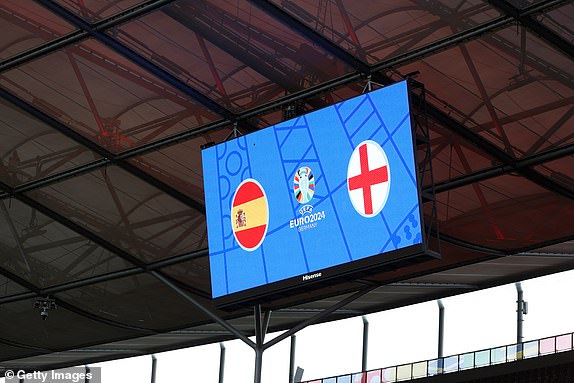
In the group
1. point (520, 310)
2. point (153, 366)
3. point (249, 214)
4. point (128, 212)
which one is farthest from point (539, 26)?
point (153, 366)

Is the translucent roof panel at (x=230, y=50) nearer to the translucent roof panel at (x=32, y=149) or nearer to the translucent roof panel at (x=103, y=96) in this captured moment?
the translucent roof panel at (x=103, y=96)

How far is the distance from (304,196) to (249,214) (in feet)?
5.45

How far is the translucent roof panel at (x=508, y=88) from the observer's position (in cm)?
2308


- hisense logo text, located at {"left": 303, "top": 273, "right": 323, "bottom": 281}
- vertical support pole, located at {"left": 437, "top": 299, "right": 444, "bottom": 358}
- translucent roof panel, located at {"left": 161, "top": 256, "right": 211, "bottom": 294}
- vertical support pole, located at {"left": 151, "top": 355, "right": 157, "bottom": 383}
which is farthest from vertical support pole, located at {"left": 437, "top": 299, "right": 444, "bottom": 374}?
hisense logo text, located at {"left": 303, "top": 273, "right": 323, "bottom": 281}

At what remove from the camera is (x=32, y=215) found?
33.4m

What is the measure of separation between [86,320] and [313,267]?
16873mm

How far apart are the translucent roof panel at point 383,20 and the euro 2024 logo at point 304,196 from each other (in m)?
2.74

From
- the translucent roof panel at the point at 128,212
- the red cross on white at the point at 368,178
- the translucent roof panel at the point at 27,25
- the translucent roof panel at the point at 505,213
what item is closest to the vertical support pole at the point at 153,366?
the translucent roof panel at the point at 128,212

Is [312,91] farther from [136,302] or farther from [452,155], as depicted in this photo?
[136,302]

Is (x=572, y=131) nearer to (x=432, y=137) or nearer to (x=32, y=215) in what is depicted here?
(x=432, y=137)

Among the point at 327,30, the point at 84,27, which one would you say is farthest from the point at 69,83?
the point at 327,30

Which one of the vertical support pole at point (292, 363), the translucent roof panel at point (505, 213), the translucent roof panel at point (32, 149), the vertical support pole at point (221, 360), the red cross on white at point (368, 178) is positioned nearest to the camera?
the red cross on white at point (368, 178)

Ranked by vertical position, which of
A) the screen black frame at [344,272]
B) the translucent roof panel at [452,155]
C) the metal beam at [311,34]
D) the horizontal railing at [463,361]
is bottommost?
the screen black frame at [344,272]

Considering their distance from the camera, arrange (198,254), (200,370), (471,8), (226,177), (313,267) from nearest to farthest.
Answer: (471,8), (313,267), (226,177), (198,254), (200,370)
